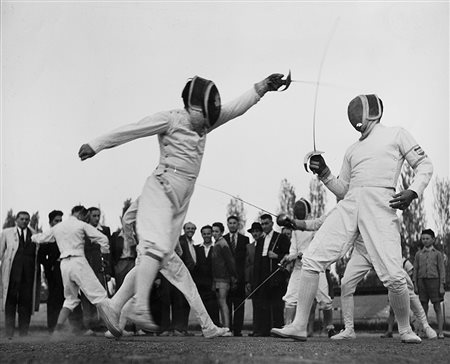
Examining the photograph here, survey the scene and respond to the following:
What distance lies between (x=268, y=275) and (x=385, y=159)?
588 cm

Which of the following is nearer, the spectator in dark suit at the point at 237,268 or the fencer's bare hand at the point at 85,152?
the fencer's bare hand at the point at 85,152

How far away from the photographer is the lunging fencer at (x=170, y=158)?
277 inches

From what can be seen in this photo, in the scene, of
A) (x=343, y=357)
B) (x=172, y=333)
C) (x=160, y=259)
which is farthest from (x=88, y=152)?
(x=172, y=333)

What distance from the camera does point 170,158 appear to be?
7.41m

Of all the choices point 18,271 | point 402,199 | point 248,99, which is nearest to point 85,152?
point 248,99

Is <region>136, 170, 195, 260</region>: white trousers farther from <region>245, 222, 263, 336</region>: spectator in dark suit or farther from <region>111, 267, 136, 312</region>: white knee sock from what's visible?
<region>245, 222, 263, 336</region>: spectator in dark suit

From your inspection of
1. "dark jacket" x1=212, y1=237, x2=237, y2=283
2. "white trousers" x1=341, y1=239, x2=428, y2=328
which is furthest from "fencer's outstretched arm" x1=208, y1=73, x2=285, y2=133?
"dark jacket" x1=212, y1=237, x2=237, y2=283

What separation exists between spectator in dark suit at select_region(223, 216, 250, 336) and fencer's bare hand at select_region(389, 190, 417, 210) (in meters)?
6.78

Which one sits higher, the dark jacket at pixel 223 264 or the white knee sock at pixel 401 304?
the dark jacket at pixel 223 264

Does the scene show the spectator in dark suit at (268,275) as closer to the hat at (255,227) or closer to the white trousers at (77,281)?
the hat at (255,227)

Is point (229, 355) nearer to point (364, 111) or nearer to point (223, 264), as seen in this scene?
point (364, 111)

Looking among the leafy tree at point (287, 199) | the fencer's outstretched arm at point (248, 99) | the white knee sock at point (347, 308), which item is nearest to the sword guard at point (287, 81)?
the fencer's outstretched arm at point (248, 99)

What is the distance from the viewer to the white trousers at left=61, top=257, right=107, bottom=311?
11406 mm

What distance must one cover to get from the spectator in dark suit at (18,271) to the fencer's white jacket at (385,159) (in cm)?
658
